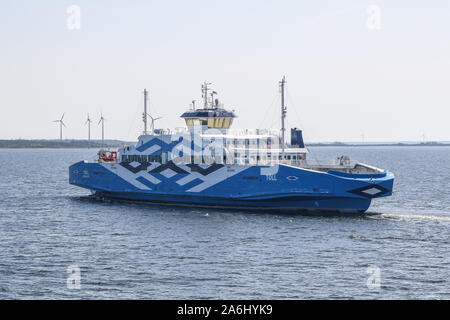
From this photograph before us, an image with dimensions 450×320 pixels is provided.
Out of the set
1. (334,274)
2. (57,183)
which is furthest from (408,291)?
(57,183)

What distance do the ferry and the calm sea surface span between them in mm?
1344

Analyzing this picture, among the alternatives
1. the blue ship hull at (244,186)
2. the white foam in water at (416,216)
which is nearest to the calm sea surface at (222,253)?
the white foam in water at (416,216)

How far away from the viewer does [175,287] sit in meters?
26.0

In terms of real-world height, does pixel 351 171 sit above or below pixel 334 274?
above

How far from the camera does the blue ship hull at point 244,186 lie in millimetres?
43188

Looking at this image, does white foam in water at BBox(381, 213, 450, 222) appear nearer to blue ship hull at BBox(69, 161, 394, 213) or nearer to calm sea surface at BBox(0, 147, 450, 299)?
calm sea surface at BBox(0, 147, 450, 299)

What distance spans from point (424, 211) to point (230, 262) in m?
22.3

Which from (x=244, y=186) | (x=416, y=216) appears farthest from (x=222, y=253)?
(x=416, y=216)

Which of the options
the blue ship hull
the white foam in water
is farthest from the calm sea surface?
the blue ship hull

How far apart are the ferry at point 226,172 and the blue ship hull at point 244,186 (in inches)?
2.5

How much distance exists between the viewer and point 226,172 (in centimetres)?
4741

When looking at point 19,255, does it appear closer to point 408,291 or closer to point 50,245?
point 50,245

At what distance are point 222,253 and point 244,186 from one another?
14.7m

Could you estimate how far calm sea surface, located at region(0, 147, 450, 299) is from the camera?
25.8 metres
